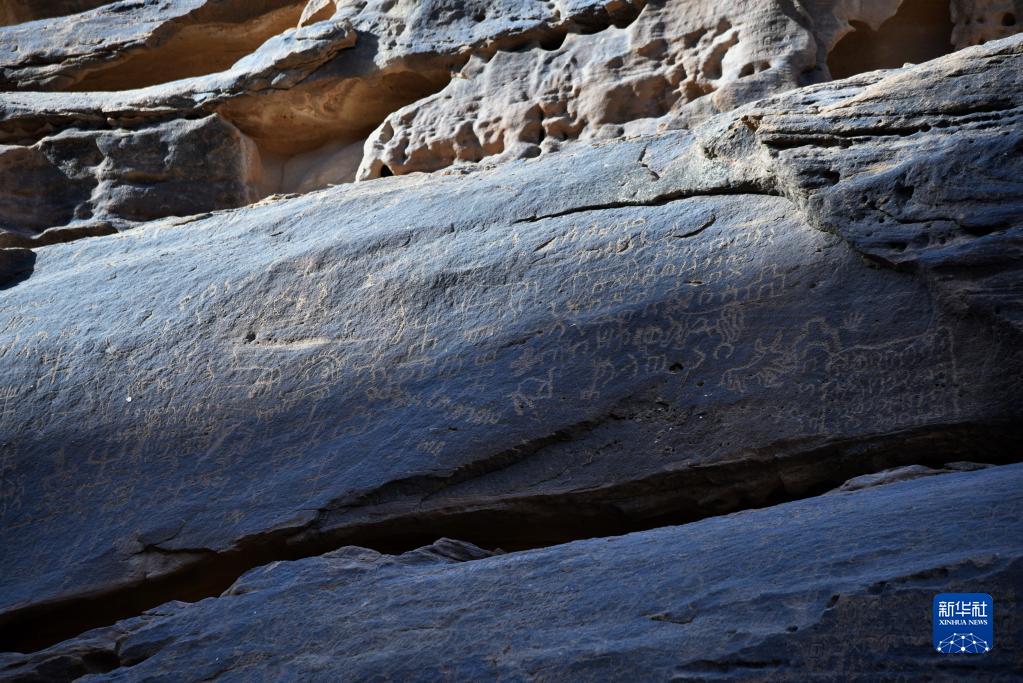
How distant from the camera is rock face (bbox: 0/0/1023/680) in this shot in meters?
2.12

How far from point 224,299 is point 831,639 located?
2496 millimetres

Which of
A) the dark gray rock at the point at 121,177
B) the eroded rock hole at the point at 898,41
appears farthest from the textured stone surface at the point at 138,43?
the eroded rock hole at the point at 898,41

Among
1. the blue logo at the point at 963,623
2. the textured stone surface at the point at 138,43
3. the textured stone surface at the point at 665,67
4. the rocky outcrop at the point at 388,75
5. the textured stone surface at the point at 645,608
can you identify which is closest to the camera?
the blue logo at the point at 963,623

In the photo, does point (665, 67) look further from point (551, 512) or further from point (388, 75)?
point (551, 512)

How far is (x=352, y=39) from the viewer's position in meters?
5.34

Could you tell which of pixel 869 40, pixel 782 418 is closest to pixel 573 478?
pixel 782 418

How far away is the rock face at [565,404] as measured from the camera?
2119 millimetres

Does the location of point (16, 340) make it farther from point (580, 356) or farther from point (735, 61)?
point (735, 61)

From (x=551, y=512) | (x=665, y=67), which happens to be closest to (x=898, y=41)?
(x=665, y=67)

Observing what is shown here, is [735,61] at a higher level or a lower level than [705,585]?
higher

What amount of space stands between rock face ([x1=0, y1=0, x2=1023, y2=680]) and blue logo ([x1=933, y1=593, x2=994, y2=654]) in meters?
0.03

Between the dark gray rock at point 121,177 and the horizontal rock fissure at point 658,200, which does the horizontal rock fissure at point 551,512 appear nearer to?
the horizontal rock fissure at point 658,200

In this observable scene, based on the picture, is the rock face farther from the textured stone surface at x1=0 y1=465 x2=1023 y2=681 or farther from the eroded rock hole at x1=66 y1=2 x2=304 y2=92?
the eroded rock hole at x1=66 y1=2 x2=304 y2=92

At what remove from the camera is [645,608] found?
2.10 meters
